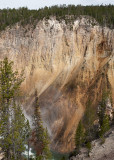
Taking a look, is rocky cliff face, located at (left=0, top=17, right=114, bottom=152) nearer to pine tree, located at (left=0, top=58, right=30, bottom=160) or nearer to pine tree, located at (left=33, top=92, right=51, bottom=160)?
pine tree, located at (left=33, top=92, right=51, bottom=160)

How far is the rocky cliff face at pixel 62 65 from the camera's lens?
27.6m

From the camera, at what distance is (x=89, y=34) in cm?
3306

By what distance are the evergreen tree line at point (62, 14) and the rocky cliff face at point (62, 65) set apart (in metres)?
1.20

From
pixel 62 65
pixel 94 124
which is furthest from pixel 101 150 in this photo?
pixel 62 65

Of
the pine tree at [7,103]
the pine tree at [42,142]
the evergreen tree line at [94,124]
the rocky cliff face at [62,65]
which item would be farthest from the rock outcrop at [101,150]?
the pine tree at [7,103]

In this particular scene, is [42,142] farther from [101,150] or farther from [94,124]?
[94,124]

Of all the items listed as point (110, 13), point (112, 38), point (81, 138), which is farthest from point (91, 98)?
point (110, 13)

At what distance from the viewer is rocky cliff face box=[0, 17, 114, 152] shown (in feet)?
90.6

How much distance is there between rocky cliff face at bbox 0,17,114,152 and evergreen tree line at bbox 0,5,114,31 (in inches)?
47.4

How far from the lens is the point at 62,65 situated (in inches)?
1296

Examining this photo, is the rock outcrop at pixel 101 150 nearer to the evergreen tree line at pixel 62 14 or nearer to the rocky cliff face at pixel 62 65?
the rocky cliff face at pixel 62 65

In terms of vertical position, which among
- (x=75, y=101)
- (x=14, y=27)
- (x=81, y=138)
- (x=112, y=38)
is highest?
(x=14, y=27)

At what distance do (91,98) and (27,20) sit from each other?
1937cm

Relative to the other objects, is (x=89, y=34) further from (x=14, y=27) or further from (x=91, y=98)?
(x=14, y=27)
